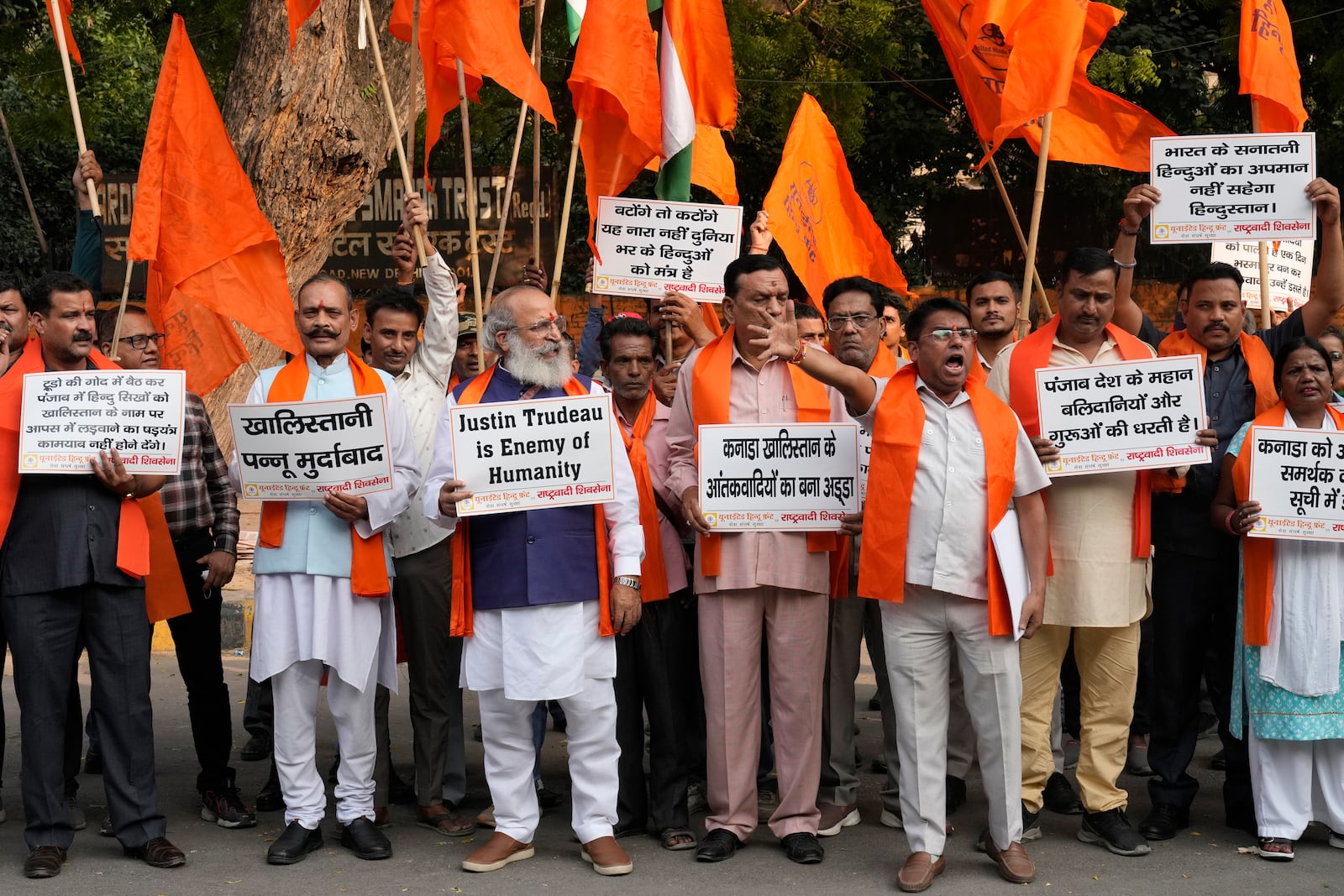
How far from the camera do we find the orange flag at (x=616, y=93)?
6910 millimetres

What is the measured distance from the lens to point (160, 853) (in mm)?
5336

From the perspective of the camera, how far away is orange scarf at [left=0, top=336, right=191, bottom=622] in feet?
17.2

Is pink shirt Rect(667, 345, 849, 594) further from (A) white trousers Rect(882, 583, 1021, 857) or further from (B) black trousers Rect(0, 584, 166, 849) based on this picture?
(B) black trousers Rect(0, 584, 166, 849)

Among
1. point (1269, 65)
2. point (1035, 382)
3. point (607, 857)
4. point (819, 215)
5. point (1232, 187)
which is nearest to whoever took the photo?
point (607, 857)

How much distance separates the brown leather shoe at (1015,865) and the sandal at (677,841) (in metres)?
1.17

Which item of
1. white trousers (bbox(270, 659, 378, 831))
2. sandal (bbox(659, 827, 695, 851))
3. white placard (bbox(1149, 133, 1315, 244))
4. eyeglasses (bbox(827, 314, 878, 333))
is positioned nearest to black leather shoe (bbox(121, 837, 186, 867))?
white trousers (bbox(270, 659, 378, 831))

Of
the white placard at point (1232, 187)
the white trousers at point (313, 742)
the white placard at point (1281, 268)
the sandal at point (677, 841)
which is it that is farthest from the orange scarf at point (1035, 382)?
the white placard at point (1281, 268)

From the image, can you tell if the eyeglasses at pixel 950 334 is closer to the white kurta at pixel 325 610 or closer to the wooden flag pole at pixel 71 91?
the white kurta at pixel 325 610

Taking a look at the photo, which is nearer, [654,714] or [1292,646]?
[1292,646]

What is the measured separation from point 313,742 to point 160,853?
2.22 feet

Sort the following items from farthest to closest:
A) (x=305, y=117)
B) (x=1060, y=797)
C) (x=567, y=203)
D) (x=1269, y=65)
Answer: (x=305, y=117)
(x=1269, y=65)
(x=567, y=203)
(x=1060, y=797)

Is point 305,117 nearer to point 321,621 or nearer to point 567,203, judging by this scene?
point 567,203

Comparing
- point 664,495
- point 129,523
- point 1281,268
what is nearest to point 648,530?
point 664,495

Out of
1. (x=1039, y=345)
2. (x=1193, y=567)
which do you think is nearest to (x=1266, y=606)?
(x=1193, y=567)
